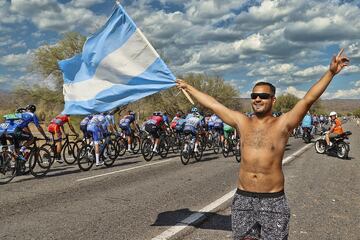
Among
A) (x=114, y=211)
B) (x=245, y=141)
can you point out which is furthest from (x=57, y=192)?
(x=245, y=141)

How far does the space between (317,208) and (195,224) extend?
2508mm

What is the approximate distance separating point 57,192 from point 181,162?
21.0ft

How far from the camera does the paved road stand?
5.83 meters

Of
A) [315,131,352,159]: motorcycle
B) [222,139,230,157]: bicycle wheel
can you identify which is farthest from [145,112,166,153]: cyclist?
[315,131,352,159]: motorcycle

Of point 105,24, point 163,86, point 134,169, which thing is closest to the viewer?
point 163,86

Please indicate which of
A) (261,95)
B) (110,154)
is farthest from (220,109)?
(110,154)

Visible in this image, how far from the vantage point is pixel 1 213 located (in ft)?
23.1

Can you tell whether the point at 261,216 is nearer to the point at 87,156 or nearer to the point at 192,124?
the point at 87,156

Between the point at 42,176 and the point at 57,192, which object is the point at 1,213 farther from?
the point at 42,176

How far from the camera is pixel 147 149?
15336mm

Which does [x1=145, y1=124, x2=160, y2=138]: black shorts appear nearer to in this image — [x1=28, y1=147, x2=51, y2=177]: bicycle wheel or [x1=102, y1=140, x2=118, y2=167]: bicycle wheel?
[x1=102, y1=140, x2=118, y2=167]: bicycle wheel

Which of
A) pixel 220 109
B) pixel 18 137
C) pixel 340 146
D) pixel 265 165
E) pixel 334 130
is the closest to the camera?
pixel 265 165

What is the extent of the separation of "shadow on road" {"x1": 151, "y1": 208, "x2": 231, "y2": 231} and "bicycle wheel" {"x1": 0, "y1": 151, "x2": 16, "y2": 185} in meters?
5.23

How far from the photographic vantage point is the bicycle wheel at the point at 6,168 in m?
10.3
